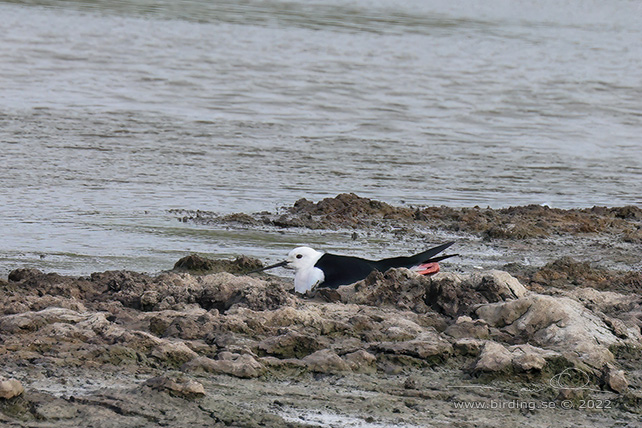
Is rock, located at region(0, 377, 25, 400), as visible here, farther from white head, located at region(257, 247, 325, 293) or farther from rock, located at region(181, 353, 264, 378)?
white head, located at region(257, 247, 325, 293)

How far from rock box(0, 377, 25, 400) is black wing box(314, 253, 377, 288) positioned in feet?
8.10

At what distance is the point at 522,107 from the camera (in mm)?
17000

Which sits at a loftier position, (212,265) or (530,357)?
(530,357)

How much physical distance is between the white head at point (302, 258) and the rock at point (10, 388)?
2.61 m

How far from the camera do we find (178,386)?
4.29 m

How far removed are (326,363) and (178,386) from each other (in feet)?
2.62

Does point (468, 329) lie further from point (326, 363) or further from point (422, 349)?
point (326, 363)

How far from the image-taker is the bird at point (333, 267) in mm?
6348

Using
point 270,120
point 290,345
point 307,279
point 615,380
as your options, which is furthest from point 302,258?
point 270,120

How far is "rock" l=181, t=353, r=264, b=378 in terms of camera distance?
466cm

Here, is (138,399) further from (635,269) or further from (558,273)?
(635,269)

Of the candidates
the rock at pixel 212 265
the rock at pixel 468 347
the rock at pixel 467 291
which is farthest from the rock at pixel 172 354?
the rock at pixel 212 265

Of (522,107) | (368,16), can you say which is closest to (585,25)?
(368,16)

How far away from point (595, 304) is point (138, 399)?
2892 millimetres
